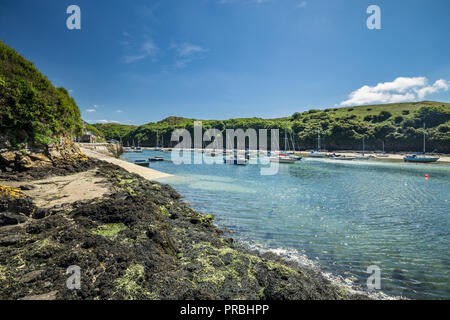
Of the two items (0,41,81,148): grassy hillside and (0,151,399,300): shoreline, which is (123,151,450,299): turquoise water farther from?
(0,41,81,148): grassy hillside

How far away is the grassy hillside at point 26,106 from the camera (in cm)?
1226

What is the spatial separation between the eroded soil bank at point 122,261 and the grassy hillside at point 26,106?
7.11 m

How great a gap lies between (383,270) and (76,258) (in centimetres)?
936

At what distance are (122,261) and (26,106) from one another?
47.5 ft

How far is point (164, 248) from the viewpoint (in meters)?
6.10

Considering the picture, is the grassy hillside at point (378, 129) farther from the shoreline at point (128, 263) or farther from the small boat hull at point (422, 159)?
the shoreline at point (128, 263)

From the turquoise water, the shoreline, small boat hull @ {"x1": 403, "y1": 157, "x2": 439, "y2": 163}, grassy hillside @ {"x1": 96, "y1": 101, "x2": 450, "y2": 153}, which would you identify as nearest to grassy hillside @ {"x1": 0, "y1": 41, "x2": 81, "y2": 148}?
the shoreline

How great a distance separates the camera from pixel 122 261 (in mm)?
4945

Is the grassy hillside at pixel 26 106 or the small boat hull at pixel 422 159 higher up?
the grassy hillside at pixel 26 106

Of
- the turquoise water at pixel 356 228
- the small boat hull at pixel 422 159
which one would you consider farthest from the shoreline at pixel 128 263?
the small boat hull at pixel 422 159

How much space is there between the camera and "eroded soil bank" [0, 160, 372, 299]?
409 centimetres

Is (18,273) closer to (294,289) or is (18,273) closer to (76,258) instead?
(76,258)

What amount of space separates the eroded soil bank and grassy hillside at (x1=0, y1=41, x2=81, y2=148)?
711cm

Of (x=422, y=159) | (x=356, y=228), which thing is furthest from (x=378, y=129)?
(x=356, y=228)
